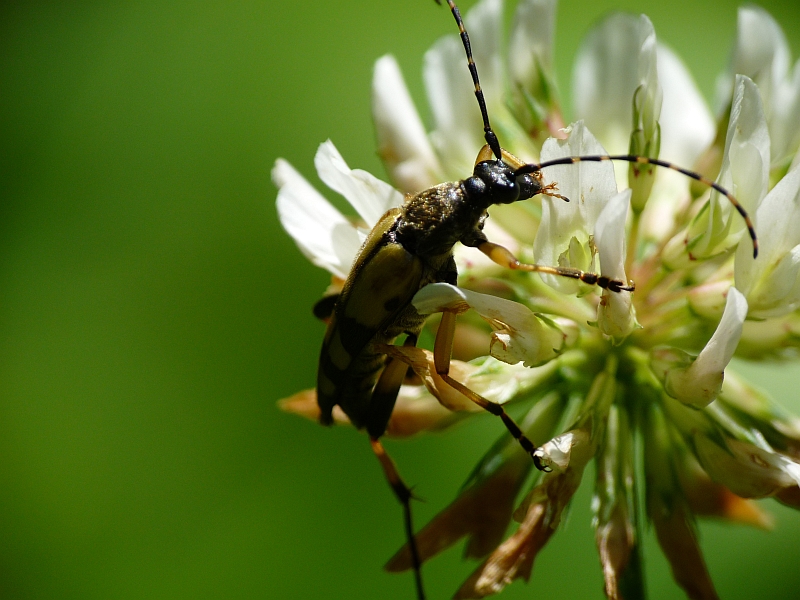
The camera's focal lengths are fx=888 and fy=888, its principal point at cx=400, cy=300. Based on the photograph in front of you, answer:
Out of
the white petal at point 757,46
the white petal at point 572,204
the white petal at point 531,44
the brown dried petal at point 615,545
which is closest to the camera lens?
the white petal at point 572,204

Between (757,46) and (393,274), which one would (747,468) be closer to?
(393,274)

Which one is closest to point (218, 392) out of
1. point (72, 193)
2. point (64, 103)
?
point (72, 193)

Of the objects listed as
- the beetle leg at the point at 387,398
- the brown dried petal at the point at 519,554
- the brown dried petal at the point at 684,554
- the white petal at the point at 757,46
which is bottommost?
the brown dried petal at the point at 684,554

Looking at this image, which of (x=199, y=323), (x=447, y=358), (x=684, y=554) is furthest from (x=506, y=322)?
(x=199, y=323)

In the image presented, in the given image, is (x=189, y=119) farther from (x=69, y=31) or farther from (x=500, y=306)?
(x=500, y=306)

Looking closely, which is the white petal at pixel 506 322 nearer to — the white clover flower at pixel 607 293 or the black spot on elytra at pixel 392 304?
the white clover flower at pixel 607 293

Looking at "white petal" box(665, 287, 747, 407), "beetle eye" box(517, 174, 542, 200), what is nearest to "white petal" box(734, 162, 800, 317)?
"white petal" box(665, 287, 747, 407)

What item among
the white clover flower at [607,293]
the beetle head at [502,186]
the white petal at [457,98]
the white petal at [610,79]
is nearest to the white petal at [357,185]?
the white clover flower at [607,293]
